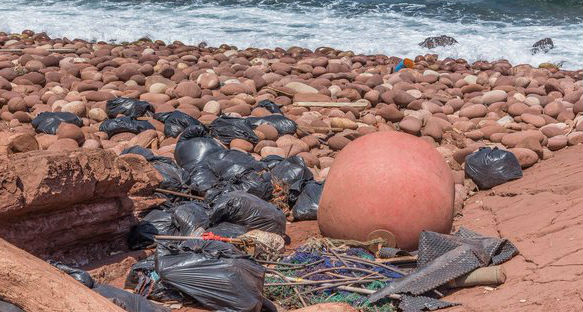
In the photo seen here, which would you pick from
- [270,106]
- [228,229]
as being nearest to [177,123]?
[270,106]

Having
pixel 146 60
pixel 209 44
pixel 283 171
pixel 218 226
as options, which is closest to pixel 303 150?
pixel 283 171

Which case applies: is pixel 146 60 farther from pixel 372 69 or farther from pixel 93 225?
pixel 93 225

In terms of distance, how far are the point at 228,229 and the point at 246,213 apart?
207mm

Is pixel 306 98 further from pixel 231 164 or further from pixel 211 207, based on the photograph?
pixel 211 207

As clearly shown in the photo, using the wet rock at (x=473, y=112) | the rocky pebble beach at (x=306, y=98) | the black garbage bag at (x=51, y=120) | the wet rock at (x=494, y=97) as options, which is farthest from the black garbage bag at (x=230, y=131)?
the wet rock at (x=494, y=97)

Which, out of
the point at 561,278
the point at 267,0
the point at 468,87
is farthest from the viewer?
the point at 267,0

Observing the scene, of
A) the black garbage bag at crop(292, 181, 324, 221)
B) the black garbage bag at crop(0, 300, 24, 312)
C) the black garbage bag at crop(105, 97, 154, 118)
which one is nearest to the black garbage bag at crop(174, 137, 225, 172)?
the black garbage bag at crop(292, 181, 324, 221)

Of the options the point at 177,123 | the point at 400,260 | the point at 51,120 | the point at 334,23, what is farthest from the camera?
the point at 334,23

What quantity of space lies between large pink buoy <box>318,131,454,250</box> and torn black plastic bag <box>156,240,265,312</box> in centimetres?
106

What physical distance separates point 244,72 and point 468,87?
336 centimetres

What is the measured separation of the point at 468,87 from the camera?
10617mm

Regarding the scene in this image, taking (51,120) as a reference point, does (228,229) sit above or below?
above

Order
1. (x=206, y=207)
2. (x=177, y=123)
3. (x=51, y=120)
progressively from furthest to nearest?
(x=51, y=120) → (x=177, y=123) → (x=206, y=207)

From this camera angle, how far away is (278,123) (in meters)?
8.40
